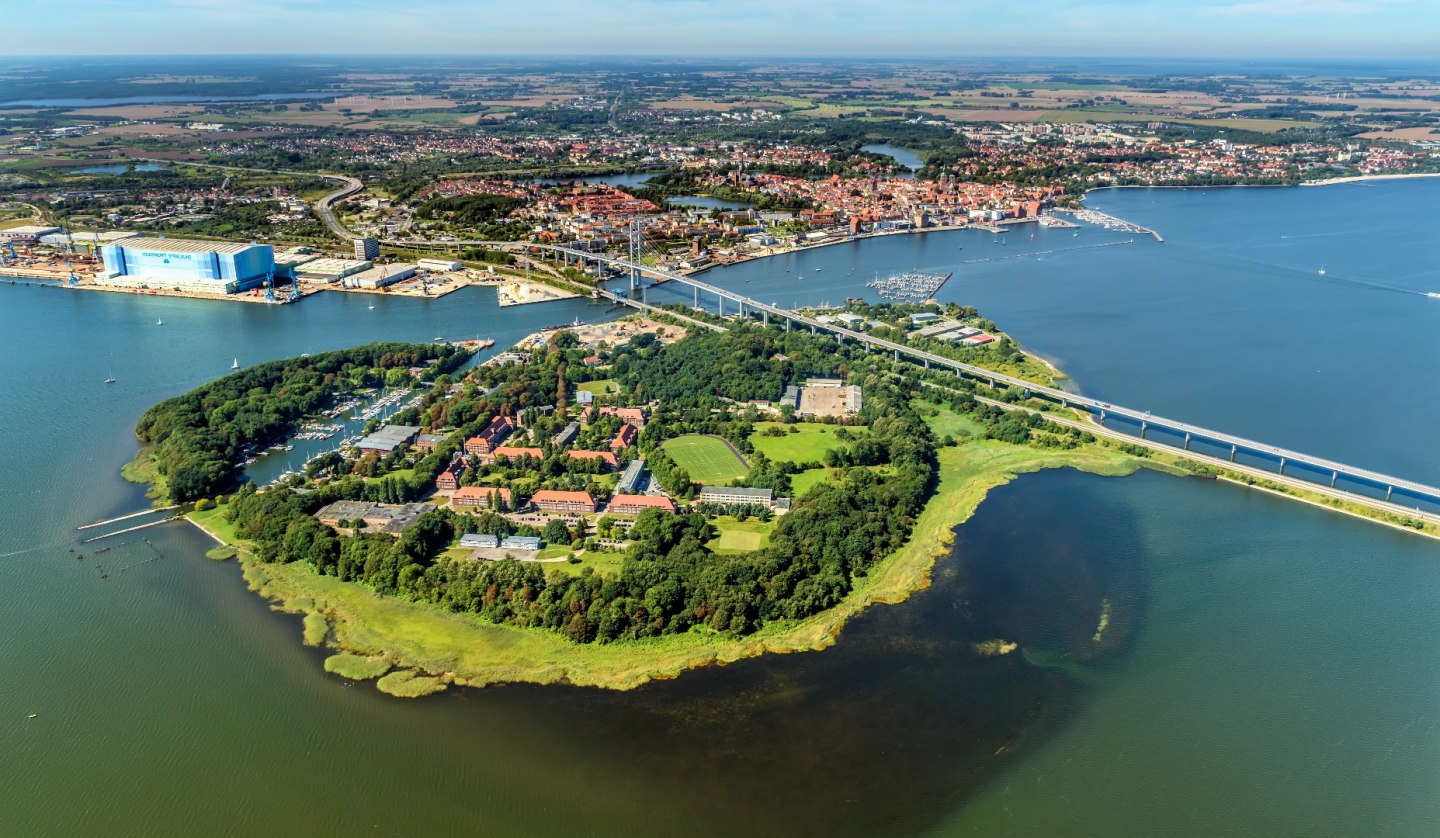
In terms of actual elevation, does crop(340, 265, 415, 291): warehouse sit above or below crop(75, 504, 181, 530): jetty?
above

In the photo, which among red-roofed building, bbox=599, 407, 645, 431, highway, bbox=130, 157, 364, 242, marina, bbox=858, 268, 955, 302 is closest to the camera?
red-roofed building, bbox=599, 407, 645, 431

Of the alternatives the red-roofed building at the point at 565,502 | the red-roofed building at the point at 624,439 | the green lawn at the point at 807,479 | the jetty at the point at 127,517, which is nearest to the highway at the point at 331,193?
the jetty at the point at 127,517

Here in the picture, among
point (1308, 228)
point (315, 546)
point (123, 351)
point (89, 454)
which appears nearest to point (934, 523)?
point (315, 546)

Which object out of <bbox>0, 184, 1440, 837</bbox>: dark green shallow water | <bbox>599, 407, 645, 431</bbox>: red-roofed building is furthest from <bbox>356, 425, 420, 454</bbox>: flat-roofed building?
<bbox>599, 407, 645, 431</bbox>: red-roofed building

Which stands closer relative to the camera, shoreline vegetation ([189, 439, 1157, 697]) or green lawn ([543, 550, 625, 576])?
shoreline vegetation ([189, 439, 1157, 697])

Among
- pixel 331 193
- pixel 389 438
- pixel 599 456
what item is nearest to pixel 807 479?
pixel 599 456

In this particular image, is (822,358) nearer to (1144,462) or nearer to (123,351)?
(1144,462)

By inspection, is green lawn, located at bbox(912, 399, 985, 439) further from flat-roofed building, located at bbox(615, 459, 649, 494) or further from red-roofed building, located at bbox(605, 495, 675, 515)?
red-roofed building, located at bbox(605, 495, 675, 515)
